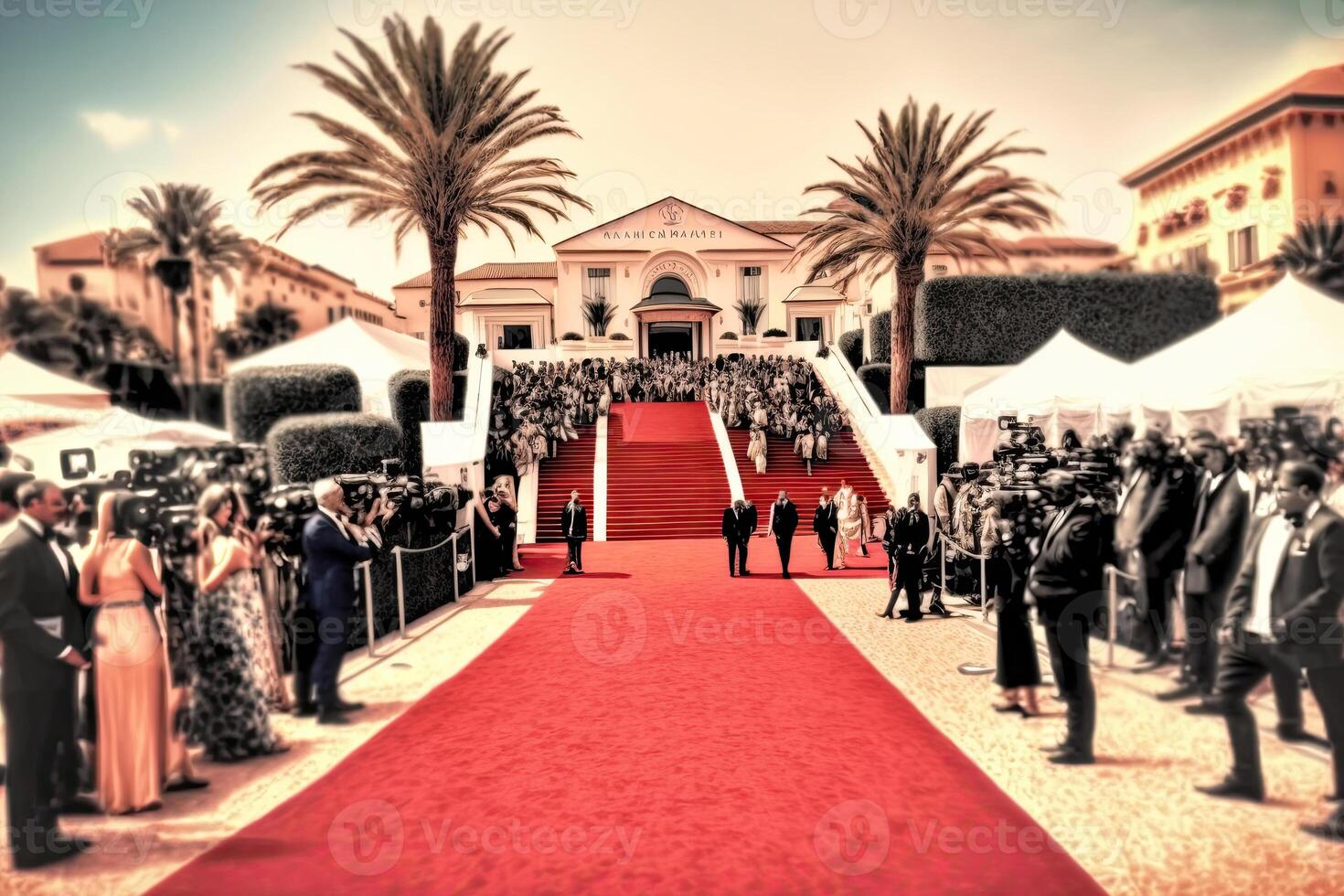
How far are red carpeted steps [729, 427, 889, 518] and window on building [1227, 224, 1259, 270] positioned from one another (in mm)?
10800

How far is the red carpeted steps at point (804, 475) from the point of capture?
66.2 feet

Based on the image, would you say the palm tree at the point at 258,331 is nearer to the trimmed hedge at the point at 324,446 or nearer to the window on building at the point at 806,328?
the trimmed hedge at the point at 324,446

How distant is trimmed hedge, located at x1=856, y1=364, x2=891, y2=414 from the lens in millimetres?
25109

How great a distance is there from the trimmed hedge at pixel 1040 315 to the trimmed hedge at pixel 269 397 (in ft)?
57.7

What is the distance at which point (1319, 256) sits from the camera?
1262 centimetres

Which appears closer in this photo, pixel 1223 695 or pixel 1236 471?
pixel 1223 695

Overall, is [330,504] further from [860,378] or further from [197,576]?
[860,378]

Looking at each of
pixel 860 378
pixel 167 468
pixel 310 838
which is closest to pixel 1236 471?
pixel 310 838

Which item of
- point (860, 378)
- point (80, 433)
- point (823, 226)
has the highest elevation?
point (823, 226)

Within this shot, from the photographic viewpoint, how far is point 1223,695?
4.81 meters

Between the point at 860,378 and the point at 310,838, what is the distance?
23.2m

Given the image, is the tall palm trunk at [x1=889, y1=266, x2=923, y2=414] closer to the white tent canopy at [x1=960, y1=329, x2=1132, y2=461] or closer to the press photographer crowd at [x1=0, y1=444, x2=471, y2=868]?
→ the white tent canopy at [x1=960, y1=329, x2=1132, y2=461]

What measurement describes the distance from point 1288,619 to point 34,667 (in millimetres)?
7357

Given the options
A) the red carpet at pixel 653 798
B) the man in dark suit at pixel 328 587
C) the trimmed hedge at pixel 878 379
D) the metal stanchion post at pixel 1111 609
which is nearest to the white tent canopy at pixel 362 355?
the red carpet at pixel 653 798
